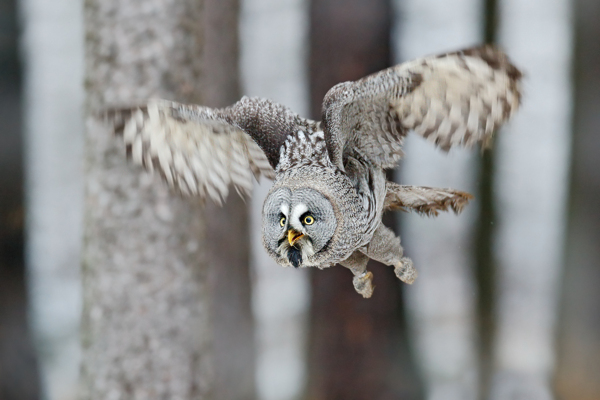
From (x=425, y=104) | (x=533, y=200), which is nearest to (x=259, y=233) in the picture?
(x=533, y=200)

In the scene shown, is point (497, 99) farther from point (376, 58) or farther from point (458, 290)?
point (458, 290)

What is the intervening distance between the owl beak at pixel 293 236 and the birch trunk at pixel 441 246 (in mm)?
2008

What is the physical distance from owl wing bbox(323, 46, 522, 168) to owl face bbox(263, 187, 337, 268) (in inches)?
5.6

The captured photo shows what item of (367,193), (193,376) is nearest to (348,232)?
(367,193)

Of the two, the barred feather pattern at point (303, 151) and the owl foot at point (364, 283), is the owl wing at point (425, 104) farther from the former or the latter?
the owl foot at point (364, 283)

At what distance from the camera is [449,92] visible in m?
1.33

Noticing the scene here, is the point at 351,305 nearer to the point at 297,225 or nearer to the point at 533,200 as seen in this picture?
the point at 533,200

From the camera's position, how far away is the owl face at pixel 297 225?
1.25 m

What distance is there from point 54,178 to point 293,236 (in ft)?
11.1

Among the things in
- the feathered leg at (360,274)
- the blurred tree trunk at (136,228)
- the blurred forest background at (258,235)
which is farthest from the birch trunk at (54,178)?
the feathered leg at (360,274)

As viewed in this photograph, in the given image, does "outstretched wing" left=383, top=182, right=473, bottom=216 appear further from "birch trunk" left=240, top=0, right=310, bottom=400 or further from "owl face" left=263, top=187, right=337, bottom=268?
"birch trunk" left=240, top=0, right=310, bottom=400

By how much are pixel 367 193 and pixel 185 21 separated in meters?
1.60

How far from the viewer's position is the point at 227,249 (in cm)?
342

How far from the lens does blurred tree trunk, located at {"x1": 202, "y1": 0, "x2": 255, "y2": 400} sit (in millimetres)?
3258
